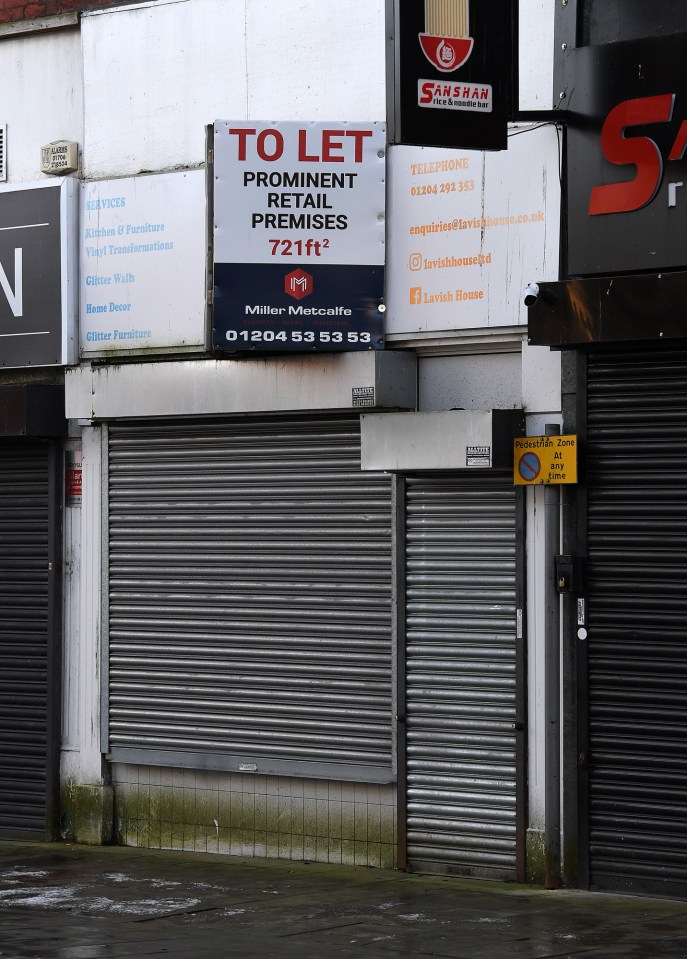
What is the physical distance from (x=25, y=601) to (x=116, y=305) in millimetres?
2546

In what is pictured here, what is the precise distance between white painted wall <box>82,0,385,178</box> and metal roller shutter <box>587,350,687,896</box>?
9.79ft

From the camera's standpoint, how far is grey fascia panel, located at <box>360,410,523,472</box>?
11.1 m

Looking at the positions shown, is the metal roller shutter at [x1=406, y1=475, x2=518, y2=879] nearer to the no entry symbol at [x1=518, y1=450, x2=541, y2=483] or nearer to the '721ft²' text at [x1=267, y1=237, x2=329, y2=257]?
the no entry symbol at [x1=518, y1=450, x2=541, y2=483]

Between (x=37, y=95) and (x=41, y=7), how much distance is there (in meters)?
0.72

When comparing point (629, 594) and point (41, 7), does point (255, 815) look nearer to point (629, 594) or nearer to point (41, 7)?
point (629, 594)

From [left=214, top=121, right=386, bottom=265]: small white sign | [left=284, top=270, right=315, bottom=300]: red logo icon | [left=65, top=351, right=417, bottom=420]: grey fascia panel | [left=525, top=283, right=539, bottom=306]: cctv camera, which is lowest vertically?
[left=65, top=351, right=417, bottom=420]: grey fascia panel

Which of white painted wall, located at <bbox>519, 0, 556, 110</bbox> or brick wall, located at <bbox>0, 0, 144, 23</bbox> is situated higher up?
brick wall, located at <bbox>0, 0, 144, 23</bbox>

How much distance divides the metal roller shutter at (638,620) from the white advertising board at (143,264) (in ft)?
11.0

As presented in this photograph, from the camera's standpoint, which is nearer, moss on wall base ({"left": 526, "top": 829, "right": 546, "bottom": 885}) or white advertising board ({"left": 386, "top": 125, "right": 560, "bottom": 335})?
moss on wall base ({"left": 526, "top": 829, "right": 546, "bottom": 885})

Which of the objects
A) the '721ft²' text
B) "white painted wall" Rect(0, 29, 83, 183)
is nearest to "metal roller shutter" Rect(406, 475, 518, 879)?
the '721ft²' text

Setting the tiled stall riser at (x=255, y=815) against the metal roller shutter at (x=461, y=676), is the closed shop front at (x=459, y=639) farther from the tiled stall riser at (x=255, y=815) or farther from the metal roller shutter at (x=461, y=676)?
the tiled stall riser at (x=255, y=815)

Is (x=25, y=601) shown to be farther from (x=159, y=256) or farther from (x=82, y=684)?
(x=159, y=256)

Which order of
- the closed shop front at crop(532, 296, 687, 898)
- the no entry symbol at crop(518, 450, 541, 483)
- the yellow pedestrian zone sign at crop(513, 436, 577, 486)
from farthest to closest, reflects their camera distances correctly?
the no entry symbol at crop(518, 450, 541, 483) → the yellow pedestrian zone sign at crop(513, 436, 577, 486) → the closed shop front at crop(532, 296, 687, 898)

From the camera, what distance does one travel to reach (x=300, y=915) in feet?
33.1
